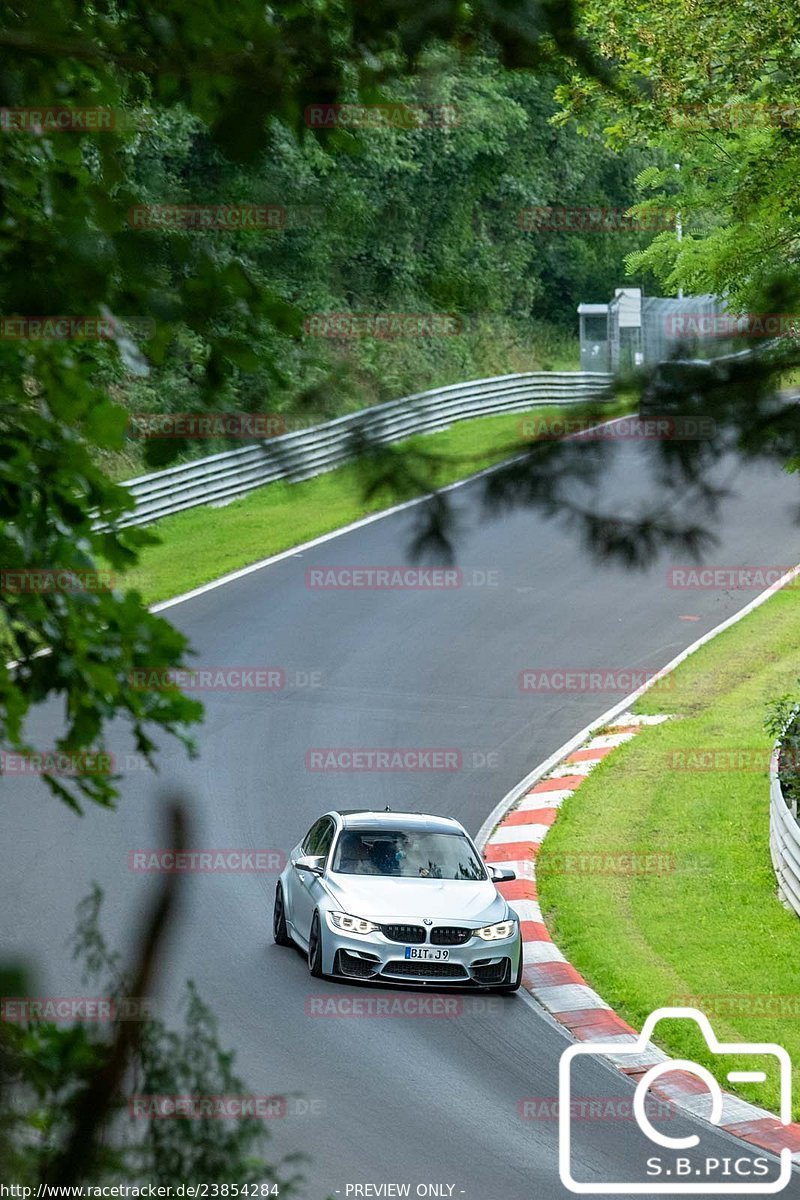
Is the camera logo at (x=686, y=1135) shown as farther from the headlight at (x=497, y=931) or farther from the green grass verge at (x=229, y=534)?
the green grass verge at (x=229, y=534)

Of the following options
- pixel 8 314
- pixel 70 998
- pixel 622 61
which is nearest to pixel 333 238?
pixel 8 314

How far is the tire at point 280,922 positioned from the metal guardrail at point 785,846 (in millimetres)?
4937

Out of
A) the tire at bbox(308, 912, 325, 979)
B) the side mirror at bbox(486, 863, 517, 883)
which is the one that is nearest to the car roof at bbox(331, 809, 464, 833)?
the side mirror at bbox(486, 863, 517, 883)

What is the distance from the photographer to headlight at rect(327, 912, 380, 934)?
42.0 feet

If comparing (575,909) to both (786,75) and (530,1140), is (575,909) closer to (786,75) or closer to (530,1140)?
(530,1140)

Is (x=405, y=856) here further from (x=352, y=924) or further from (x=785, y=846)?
(x=785, y=846)

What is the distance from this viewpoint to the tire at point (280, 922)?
45.8 ft

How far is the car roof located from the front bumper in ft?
4.31

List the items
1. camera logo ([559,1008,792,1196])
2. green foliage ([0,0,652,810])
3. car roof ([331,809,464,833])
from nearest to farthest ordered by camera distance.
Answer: green foliage ([0,0,652,810]) < camera logo ([559,1008,792,1196]) < car roof ([331,809,464,833])

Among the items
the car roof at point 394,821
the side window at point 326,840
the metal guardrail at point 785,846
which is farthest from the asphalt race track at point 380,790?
the metal guardrail at point 785,846

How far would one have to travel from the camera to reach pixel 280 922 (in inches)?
551

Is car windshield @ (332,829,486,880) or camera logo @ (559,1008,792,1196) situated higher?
car windshield @ (332,829,486,880)

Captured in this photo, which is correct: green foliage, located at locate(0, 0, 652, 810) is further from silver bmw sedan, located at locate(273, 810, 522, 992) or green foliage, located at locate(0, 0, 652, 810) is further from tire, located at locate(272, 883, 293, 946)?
tire, located at locate(272, 883, 293, 946)

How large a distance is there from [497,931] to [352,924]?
125 cm
